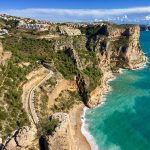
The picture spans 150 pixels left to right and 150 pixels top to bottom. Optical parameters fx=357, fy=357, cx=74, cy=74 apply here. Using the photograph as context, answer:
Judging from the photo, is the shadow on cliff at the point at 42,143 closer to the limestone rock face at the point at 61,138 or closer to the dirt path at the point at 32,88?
the limestone rock face at the point at 61,138

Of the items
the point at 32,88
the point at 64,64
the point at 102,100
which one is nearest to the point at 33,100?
the point at 32,88

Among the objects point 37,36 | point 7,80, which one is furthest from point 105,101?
point 37,36

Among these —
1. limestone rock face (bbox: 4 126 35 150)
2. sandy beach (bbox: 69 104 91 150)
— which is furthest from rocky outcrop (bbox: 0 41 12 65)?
limestone rock face (bbox: 4 126 35 150)

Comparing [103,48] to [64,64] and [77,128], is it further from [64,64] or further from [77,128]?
[77,128]

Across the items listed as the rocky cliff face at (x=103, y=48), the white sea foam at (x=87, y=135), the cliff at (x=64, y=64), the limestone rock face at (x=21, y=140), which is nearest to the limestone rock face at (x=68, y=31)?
the cliff at (x=64, y=64)

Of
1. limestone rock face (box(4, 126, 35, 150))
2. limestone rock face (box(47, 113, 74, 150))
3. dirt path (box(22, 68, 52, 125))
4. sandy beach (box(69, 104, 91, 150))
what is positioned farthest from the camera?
dirt path (box(22, 68, 52, 125))

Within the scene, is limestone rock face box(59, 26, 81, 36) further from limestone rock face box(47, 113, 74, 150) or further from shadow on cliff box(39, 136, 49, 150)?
shadow on cliff box(39, 136, 49, 150)
